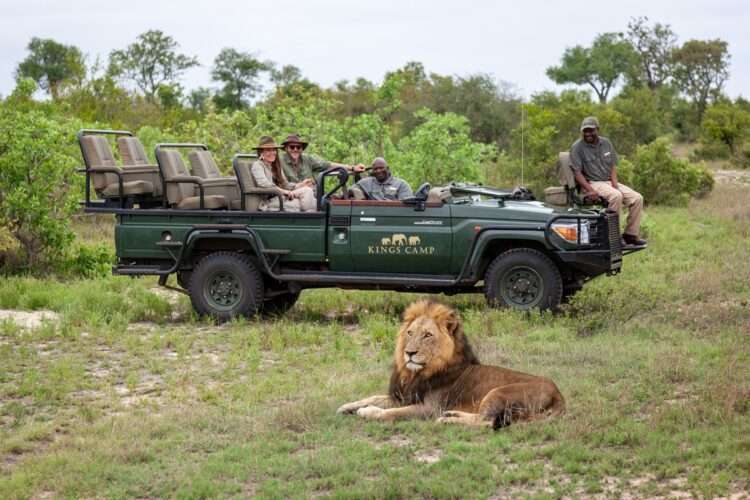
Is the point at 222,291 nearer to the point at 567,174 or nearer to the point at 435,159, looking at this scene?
the point at 567,174

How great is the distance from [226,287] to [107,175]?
1668mm

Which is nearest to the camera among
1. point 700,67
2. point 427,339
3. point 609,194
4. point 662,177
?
point 427,339

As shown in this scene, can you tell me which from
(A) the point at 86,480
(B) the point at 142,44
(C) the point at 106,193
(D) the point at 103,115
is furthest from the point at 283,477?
(B) the point at 142,44

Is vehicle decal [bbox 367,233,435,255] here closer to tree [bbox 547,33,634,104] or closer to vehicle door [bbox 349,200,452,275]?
vehicle door [bbox 349,200,452,275]

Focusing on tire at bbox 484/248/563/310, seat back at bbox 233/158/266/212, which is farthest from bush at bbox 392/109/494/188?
tire at bbox 484/248/563/310

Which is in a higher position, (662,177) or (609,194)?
(662,177)

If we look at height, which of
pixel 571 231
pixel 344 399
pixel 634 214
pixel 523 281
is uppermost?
pixel 634 214

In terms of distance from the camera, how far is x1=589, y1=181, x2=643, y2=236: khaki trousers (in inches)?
511

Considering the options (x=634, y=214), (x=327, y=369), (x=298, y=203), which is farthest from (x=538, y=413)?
(x=634, y=214)

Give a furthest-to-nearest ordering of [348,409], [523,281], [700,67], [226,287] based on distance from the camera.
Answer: [700,67]
[226,287]
[523,281]
[348,409]

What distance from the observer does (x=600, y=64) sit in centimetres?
5559

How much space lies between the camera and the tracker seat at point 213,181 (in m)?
12.6

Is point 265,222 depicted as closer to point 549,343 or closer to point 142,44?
point 549,343

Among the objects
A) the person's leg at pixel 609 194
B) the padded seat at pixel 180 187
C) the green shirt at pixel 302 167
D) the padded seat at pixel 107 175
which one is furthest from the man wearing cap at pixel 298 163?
the person's leg at pixel 609 194
